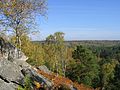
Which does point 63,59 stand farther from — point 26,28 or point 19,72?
point 19,72

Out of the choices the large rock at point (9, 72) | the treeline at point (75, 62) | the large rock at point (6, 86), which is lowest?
the treeline at point (75, 62)

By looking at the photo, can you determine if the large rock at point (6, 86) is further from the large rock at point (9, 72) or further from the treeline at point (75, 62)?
the treeline at point (75, 62)

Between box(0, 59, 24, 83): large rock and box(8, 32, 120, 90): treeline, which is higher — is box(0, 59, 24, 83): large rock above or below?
above

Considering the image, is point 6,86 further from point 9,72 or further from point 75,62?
point 75,62

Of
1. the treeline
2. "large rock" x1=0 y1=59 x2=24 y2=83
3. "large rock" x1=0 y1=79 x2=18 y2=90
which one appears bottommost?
the treeline

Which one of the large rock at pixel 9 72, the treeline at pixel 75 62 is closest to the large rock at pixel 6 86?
the large rock at pixel 9 72

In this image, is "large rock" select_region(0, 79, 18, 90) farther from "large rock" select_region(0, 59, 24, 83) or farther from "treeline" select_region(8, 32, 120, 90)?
"treeline" select_region(8, 32, 120, 90)

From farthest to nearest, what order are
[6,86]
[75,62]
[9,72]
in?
[75,62] → [9,72] → [6,86]

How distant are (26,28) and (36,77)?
13.8 metres

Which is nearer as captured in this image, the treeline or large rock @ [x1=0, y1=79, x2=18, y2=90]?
large rock @ [x1=0, y1=79, x2=18, y2=90]

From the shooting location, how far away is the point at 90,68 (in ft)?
223

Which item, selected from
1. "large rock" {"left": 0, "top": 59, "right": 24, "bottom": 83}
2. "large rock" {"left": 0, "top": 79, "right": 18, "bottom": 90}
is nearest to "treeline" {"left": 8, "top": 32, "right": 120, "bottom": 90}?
"large rock" {"left": 0, "top": 59, "right": 24, "bottom": 83}

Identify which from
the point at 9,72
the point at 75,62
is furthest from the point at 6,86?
A: the point at 75,62

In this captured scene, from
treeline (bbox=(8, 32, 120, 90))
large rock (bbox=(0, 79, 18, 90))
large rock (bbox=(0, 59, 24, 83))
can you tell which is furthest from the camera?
treeline (bbox=(8, 32, 120, 90))
